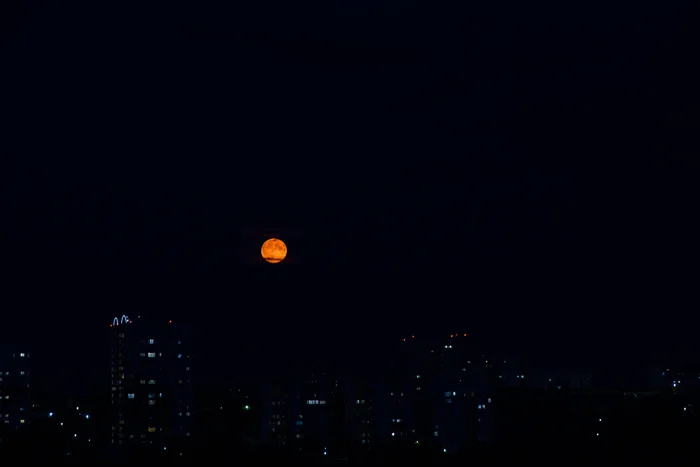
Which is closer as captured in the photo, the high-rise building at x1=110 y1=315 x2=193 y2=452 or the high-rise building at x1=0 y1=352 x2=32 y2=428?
the high-rise building at x1=110 y1=315 x2=193 y2=452

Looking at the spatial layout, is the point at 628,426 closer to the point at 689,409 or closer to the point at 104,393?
the point at 689,409

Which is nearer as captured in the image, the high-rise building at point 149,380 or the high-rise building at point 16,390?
the high-rise building at point 149,380

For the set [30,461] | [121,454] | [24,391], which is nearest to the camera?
[30,461]

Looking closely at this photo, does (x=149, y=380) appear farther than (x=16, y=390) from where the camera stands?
No

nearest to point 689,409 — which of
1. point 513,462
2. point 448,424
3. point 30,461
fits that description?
point 448,424
